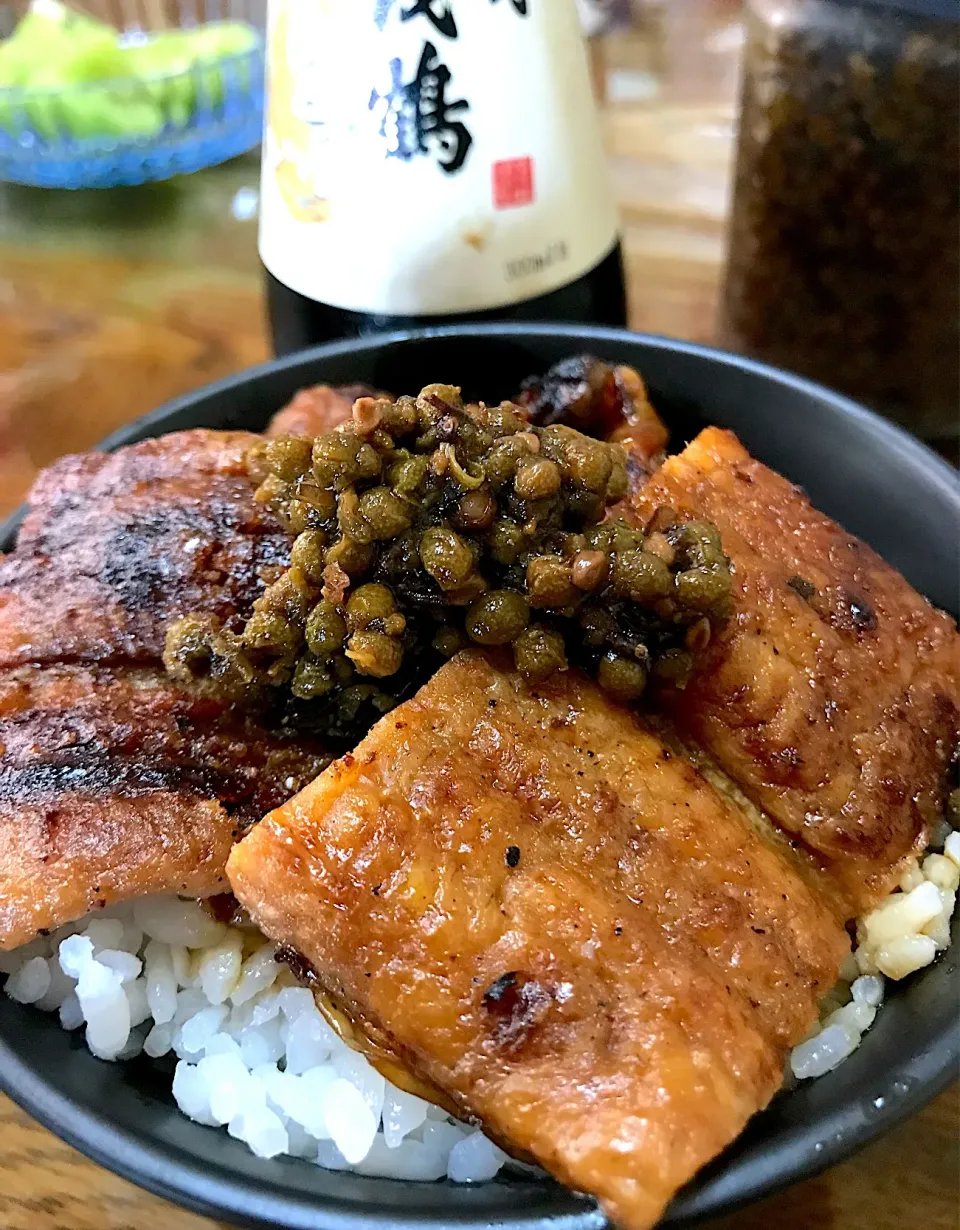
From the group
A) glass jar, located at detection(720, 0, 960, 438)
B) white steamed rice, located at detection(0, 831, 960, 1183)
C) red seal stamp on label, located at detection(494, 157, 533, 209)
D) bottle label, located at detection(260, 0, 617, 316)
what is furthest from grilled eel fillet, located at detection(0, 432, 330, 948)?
glass jar, located at detection(720, 0, 960, 438)

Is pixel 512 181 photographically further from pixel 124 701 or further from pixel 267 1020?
pixel 267 1020

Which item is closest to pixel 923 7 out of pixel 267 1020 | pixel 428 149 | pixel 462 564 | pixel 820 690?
pixel 428 149

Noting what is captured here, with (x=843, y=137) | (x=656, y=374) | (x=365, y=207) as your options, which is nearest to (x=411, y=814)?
(x=656, y=374)

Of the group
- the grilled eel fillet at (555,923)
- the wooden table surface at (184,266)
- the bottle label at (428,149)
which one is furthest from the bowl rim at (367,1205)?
the wooden table surface at (184,266)

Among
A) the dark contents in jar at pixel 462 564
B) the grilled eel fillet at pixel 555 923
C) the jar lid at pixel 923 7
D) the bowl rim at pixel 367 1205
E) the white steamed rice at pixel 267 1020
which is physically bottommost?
the white steamed rice at pixel 267 1020

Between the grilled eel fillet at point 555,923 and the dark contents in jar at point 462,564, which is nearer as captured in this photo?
the grilled eel fillet at point 555,923

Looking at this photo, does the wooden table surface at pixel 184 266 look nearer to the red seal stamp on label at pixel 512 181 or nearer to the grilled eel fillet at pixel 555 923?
the red seal stamp on label at pixel 512 181
